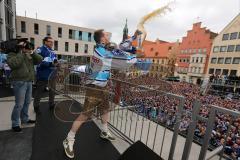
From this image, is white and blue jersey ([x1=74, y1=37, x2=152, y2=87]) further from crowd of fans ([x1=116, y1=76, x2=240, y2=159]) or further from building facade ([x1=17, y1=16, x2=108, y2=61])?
building facade ([x1=17, y1=16, x2=108, y2=61])

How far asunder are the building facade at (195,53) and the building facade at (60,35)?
22.3 metres

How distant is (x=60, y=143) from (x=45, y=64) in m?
1.71

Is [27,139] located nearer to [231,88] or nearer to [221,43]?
[231,88]

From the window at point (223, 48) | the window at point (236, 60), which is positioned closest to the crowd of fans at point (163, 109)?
the window at point (236, 60)

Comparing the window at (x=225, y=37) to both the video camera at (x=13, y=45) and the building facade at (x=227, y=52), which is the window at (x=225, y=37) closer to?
the building facade at (x=227, y=52)

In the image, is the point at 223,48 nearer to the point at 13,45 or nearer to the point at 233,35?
the point at 233,35

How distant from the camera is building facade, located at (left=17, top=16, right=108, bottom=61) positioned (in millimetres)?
34375

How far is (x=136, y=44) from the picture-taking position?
201cm

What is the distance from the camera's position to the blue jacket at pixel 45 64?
364cm

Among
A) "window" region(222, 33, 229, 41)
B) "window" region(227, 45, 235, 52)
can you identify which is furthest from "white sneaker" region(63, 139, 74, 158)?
"window" region(222, 33, 229, 41)

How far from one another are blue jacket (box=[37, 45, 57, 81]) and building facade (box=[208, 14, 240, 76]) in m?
35.5

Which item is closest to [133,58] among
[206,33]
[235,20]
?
[235,20]

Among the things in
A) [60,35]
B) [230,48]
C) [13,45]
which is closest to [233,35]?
[230,48]

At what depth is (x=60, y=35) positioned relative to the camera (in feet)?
125
